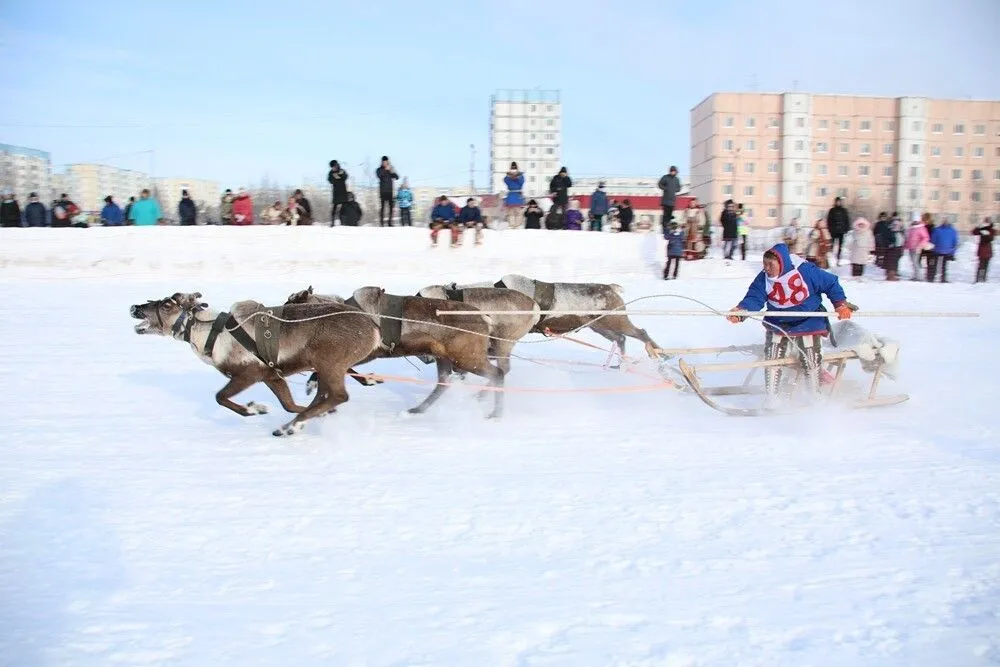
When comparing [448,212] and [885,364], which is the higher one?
[448,212]

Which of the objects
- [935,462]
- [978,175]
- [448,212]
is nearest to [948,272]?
[448,212]

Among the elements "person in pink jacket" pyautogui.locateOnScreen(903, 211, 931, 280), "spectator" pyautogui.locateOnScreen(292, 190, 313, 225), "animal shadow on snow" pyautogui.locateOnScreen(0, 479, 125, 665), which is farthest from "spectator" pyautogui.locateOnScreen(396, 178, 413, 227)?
"animal shadow on snow" pyautogui.locateOnScreen(0, 479, 125, 665)

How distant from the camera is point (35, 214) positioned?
1916cm

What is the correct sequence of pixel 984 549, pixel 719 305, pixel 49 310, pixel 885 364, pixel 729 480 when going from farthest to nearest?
pixel 719 305
pixel 49 310
pixel 885 364
pixel 729 480
pixel 984 549

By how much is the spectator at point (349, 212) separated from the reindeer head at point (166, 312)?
40.0 feet

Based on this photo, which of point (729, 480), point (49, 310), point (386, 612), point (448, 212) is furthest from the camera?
point (448, 212)

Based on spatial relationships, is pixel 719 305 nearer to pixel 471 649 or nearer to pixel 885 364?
pixel 885 364

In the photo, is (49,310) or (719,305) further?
(719,305)

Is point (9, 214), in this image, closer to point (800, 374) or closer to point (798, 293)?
point (798, 293)

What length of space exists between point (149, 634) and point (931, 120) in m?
73.7

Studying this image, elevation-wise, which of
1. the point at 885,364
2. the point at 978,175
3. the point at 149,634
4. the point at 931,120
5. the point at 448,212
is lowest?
the point at 149,634

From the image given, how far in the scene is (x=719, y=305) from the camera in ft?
46.1

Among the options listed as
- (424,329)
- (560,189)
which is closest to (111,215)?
(560,189)

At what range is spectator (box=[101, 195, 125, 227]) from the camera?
19.0 m
